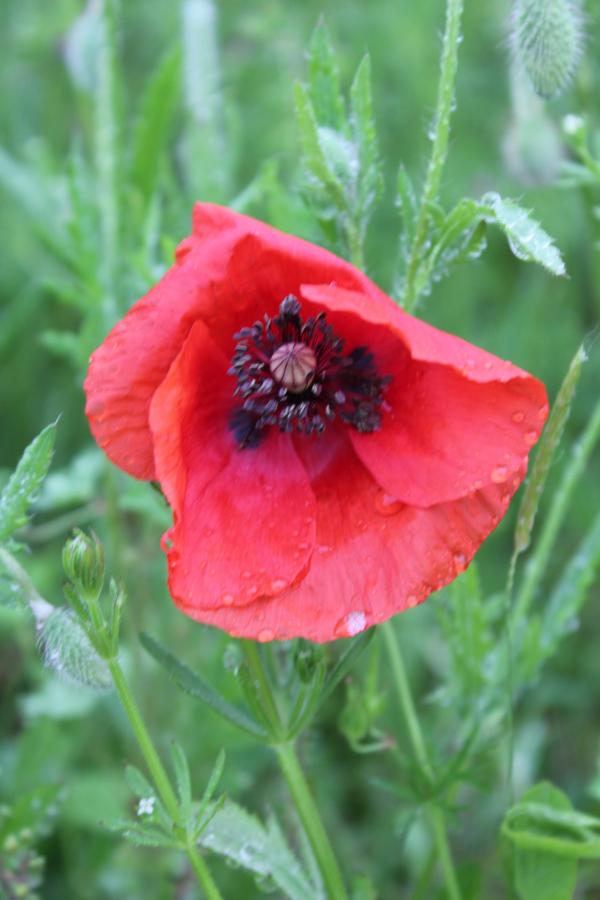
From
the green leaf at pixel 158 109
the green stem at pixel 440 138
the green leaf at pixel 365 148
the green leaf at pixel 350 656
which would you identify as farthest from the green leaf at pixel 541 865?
the green leaf at pixel 158 109

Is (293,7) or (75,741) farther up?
(293,7)

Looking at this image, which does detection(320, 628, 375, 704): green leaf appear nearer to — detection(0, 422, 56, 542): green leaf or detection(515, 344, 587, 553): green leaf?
detection(515, 344, 587, 553): green leaf

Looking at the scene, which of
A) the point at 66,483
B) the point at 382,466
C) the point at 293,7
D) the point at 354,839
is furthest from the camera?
the point at 293,7

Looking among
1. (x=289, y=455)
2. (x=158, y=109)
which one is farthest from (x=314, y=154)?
(x=158, y=109)

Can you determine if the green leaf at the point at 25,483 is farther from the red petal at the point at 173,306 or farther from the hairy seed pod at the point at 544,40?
the hairy seed pod at the point at 544,40

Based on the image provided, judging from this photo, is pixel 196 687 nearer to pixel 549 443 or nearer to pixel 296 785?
pixel 296 785

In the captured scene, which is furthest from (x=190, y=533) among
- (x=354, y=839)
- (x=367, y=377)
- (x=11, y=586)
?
(x=354, y=839)

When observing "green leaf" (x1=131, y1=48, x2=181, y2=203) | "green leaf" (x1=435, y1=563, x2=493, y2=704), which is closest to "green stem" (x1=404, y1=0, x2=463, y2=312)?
"green leaf" (x1=435, y1=563, x2=493, y2=704)

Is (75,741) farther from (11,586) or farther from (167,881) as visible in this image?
(11,586)
